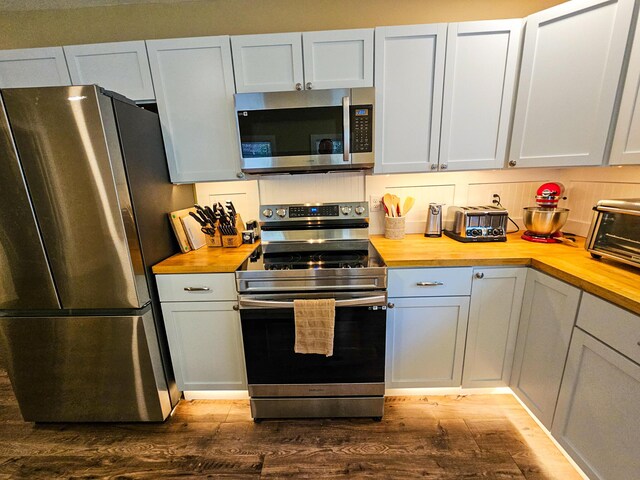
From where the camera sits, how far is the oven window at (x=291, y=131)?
155 centimetres

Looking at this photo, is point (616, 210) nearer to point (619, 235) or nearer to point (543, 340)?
point (619, 235)

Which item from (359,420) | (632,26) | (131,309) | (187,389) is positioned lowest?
(359,420)

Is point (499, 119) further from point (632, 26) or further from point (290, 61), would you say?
point (290, 61)

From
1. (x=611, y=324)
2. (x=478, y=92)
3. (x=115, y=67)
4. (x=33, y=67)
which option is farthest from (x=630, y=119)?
(x=33, y=67)

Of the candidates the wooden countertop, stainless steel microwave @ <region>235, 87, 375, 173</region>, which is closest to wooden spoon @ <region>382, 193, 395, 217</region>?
stainless steel microwave @ <region>235, 87, 375, 173</region>

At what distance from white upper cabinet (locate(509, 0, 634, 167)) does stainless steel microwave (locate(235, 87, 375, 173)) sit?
923 mm

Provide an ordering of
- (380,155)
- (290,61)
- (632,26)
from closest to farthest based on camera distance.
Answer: (632,26)
(290,61)
(380,155)

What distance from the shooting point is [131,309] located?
1.45m

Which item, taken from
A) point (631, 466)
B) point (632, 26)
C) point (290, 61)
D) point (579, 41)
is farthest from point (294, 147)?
point (631, 466)

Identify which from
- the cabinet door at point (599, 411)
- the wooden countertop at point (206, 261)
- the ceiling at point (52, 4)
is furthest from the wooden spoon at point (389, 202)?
the ceiling at point (52, 4)

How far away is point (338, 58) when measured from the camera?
1.55 m

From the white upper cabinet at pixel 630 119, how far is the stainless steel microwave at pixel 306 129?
3.96ft

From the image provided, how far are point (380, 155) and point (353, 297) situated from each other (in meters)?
0.92

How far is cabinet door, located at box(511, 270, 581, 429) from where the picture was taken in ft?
4.08
